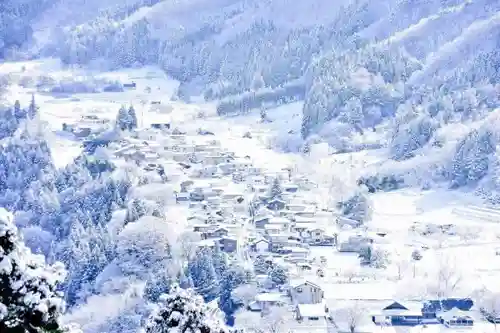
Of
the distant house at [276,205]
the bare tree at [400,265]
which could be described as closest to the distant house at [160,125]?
the distant house at [276,205]

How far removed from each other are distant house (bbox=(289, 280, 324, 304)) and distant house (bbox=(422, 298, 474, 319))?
3.49m

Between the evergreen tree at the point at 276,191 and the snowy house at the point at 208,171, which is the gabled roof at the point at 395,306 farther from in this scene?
the snowy house at the point at 208,171

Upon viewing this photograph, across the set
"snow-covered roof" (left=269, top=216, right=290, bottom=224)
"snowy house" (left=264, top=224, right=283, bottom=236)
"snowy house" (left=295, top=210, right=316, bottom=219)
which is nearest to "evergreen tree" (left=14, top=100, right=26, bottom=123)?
"snowy house" (left=295, top=210, right=316, bottom=219)

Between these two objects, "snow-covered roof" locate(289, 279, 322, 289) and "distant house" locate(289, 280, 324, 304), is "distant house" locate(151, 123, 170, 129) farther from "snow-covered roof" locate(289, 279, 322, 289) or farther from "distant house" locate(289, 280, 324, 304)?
"distant house" locate(289, 280, 324, 304)

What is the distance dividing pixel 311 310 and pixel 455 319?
4.61 metres

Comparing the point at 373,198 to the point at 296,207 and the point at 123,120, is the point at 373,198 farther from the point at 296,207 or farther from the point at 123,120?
the point at 123,120

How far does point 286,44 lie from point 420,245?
176 feet

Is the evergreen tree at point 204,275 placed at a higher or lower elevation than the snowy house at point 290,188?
lower

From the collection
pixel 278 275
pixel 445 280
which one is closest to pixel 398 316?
pixel 445 280

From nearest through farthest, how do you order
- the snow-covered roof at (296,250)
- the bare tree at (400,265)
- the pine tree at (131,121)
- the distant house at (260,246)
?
1. the bare tree at (400,265)
2. the snow-covered roof at (296,250)
3. the distant house at (260,246)
4. the pine tree at (131,121)

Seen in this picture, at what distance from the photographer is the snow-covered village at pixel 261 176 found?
29.1m

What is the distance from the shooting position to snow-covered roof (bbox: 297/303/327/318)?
1118 inches

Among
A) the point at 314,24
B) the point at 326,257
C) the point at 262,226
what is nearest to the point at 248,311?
the point at 326,257

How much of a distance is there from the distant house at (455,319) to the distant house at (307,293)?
4009 mm
